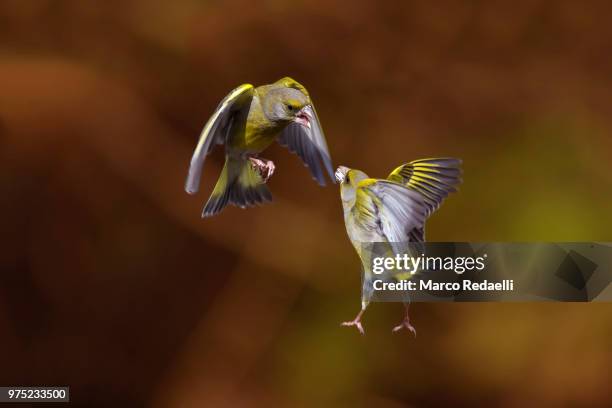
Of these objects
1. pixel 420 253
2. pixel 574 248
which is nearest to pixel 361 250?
pixel 420 253

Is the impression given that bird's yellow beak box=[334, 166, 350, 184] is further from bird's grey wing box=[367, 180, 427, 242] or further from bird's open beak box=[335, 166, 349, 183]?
bird's grey wing box=[367, 180, 427, 242]

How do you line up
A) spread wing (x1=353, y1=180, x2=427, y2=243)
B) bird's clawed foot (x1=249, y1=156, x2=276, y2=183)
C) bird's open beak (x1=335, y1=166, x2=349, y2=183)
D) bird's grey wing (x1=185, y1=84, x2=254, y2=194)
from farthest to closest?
bird's clawed foot (x1=249, y1=156, x2=276, y2=183), bird's open beak (x1=335, y1=166, x2=349, y2=183), spread wing (x1=353, y1=180, x2=427, y2=243), bird's grey wing (x1=185, y1=84, x2=254, y2=194)

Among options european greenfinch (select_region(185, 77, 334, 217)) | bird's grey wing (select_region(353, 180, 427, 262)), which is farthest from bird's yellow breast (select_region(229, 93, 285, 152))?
bird's grey wing (select_region(353, 180, 427, 262))

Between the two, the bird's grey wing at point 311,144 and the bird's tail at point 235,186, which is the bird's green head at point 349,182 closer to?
the bird's grey wing at point 311,144

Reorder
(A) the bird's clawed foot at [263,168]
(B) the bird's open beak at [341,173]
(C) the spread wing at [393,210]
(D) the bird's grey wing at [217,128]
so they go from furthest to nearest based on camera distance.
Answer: (A) the bird's clawed foot at [263,168] < (B) the bird's open beak at [341,173] < (C) the spread wing at [393,210] < (D) the bird's grey wing at [217,128]

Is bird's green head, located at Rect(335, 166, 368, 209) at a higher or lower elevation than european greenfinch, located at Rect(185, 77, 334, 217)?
lower

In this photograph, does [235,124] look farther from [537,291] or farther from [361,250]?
[537,291]

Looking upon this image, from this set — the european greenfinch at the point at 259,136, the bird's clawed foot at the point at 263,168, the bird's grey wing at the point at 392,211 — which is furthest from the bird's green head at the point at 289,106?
the bird's grey wing at the point at 392,211

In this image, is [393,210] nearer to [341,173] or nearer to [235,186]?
[341,173]
